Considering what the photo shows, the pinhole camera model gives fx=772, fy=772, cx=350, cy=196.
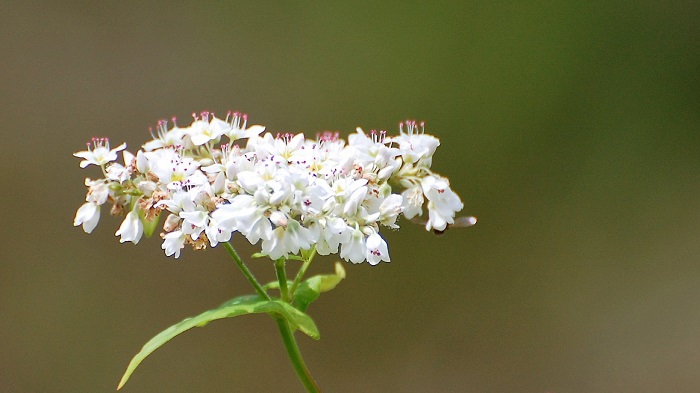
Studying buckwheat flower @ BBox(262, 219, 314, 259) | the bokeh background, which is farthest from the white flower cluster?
the bokeh background

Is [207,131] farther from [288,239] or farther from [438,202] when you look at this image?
[438,202]

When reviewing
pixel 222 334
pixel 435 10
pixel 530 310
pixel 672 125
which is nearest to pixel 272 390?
pixel 222 334

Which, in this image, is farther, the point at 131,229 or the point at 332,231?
the point at 131,229

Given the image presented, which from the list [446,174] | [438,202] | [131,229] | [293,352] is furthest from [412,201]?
[446,174]

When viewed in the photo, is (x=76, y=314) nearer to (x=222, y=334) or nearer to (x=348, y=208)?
(x=222, y=334)

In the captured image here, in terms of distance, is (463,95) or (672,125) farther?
(672,125)

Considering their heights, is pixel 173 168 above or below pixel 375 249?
above

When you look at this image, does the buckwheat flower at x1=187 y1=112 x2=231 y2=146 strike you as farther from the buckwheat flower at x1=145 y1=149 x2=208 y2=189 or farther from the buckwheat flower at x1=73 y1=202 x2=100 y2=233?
the buckwheat flower at x1=73 y1=202 x2=100 y2=233
